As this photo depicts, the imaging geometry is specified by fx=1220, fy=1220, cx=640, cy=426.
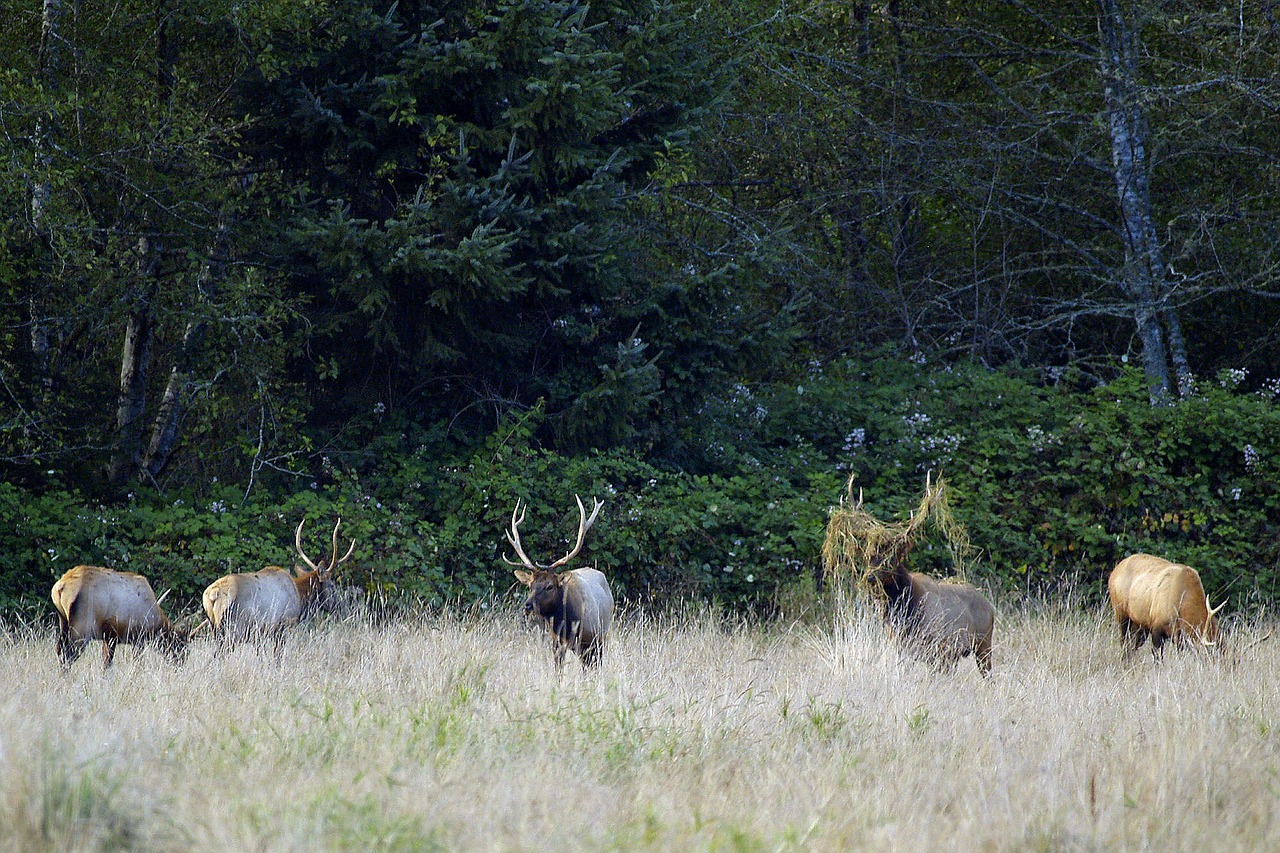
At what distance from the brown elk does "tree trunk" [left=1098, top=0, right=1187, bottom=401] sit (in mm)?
8399

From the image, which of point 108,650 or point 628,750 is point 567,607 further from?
point 108,650

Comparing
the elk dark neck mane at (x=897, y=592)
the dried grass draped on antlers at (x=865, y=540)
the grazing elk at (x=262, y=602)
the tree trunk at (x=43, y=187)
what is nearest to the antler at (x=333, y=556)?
the grazing elk at (x=262, y=602)

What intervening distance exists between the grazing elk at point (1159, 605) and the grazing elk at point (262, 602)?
613cm

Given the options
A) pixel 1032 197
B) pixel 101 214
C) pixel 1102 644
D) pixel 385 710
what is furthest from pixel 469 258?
pixel 1032 197

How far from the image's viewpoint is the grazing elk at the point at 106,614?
321 inches

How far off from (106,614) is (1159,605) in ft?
24.3

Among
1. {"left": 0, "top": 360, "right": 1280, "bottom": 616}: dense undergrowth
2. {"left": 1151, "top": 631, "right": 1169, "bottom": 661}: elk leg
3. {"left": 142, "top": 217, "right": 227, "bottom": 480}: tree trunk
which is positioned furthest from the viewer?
{"left": 142, "top": 217, "right": 227, "bottom": 480}: tree trunk

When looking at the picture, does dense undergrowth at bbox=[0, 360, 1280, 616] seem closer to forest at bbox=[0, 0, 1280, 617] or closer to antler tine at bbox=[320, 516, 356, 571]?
forest at bbox=[0, 0, 1280, 617]

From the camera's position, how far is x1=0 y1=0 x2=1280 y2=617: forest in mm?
10820

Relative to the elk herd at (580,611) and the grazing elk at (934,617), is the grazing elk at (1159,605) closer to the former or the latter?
the elk herd at (580,611)

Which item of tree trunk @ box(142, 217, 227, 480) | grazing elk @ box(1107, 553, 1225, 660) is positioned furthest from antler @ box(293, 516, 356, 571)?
grazing elk @ box(1107, 553, 1225, 660)

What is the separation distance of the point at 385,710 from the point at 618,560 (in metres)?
4.80

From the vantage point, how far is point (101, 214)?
11.9 m

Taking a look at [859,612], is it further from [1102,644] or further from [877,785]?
[877,785]
